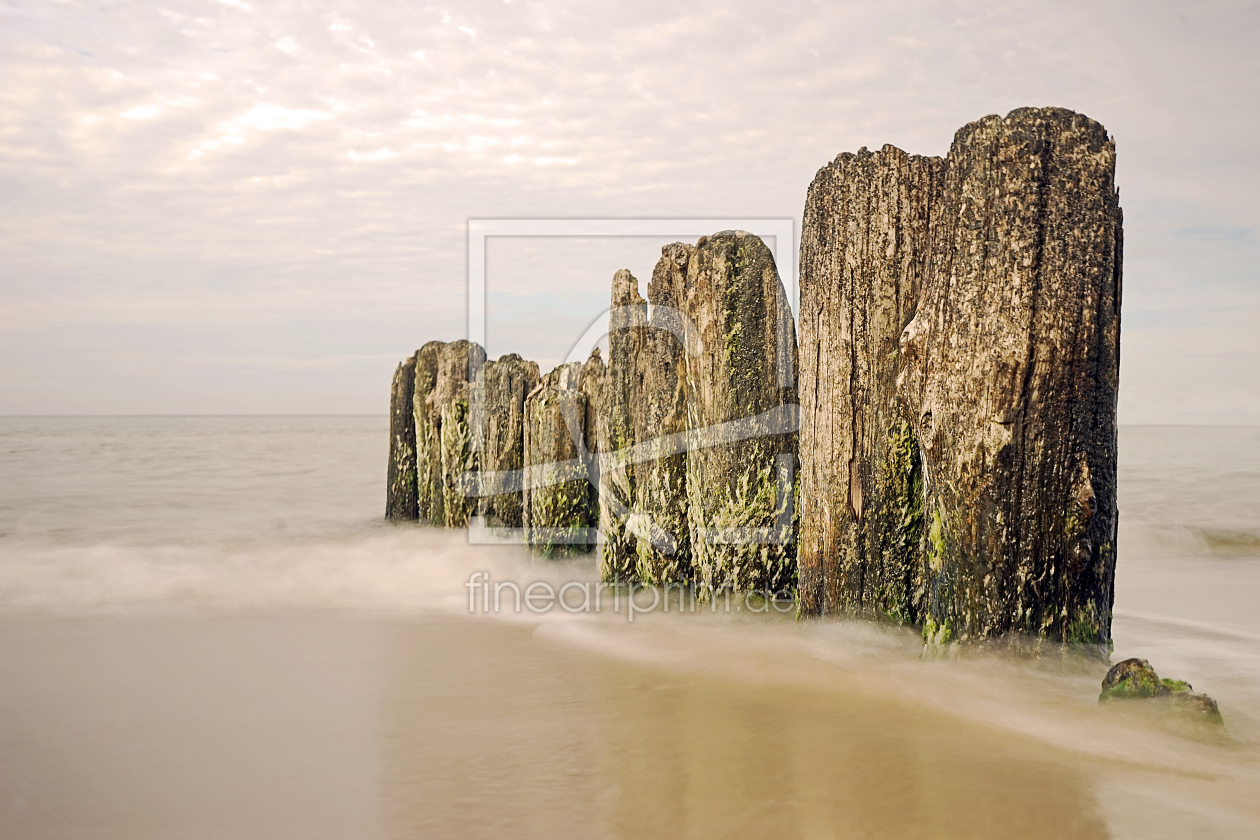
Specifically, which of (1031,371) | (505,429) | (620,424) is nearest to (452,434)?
(505,429)

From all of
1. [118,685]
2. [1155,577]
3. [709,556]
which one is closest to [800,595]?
[709,556]

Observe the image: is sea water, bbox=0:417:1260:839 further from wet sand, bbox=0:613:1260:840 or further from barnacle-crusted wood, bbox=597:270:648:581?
barnacle-crusted wood, bbox=597:270:648:581

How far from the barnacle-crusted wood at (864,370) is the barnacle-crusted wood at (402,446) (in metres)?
6.06

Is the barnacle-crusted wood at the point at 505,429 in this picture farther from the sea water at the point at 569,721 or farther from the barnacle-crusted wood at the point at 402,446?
the barnacle-crusted wood at the point at 402,446

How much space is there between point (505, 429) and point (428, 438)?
5.20 feet

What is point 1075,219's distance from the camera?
341 cm

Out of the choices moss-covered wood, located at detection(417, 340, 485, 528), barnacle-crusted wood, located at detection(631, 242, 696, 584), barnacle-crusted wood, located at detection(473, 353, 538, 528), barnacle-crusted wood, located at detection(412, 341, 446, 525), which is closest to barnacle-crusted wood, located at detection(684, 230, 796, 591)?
barnacle-crusted wood, located at detection(631, 242, 696, 584)

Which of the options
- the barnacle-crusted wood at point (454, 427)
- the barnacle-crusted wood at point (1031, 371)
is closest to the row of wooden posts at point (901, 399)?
the barnacle-crusted wood at point (1031, 371)

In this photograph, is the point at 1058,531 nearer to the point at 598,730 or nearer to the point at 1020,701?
the point at 1020,701

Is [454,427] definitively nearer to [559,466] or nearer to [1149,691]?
[559,466]

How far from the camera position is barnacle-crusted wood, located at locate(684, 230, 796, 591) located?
484 centimetres

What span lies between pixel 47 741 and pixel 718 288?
3.74 m

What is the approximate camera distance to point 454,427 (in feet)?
28.0

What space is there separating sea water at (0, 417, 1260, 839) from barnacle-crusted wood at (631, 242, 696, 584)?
44cm
